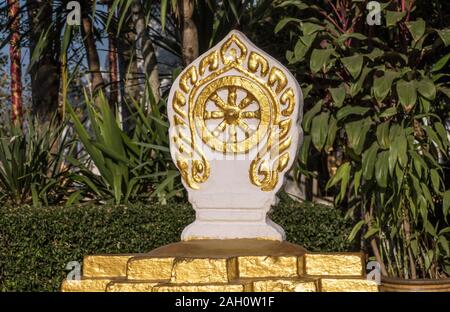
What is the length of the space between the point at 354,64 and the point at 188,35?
78.0 inches

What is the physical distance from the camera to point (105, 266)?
4.29 meters

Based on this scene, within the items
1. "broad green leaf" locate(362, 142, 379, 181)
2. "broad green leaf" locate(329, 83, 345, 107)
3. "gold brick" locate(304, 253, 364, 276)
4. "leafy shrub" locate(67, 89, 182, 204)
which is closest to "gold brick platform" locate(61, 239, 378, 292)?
"gold brick" locate(304, 253, 364, 276)

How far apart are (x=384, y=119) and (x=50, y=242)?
8.29 feet

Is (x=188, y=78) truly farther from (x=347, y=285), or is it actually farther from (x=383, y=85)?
(x=347, y=285)

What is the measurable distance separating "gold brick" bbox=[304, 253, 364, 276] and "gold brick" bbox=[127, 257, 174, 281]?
708 millimetres

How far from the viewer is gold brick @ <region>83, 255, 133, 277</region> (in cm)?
426

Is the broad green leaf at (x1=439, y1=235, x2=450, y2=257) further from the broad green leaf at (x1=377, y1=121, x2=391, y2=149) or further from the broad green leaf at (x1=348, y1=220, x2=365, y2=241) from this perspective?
the broad green leaf at (x1=377, y1=121, x2=391, y2=149)

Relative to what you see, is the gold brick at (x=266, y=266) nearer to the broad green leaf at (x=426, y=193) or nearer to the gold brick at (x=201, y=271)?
the gold brick at (x=201, y=271)

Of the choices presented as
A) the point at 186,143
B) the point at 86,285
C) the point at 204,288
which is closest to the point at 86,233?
the point at 186,143

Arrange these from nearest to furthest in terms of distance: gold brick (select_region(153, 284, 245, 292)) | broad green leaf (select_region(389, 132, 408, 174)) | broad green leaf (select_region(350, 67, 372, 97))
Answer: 1. gold brick (select_region(153, 284, 245, 292))
2. broad green leaf (select_region(389, 132, 408, 174))
3. broad green leaf (select_region(350, 67, 372, 97))

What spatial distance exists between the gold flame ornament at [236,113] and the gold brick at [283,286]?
78 centimetres

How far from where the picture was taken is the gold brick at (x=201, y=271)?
12.7 feet

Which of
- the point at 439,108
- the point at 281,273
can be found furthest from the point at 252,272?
the point at 439,108
